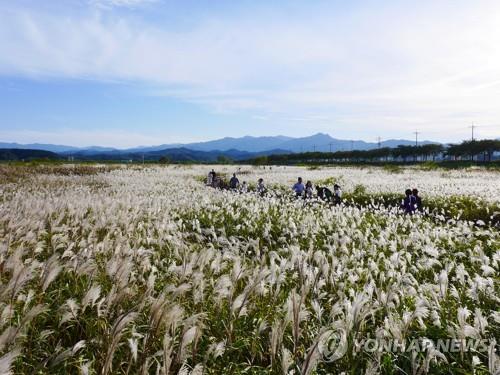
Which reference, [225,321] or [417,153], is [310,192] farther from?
[417,153]

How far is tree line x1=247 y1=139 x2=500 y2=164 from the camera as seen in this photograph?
10238cm

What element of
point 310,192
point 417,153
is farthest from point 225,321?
point 417,153

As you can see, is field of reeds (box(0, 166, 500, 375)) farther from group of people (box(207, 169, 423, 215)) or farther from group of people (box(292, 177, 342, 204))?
group of people (box(292, 177, 342, 204))

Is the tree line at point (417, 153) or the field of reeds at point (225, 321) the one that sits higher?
the tree line at point (417, 153)

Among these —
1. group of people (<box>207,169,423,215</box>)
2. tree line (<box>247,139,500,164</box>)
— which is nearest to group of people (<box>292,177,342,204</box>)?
group of people (<box>207,169,423,215</box>)

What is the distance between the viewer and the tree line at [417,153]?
102 m

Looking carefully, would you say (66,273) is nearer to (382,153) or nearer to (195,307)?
(195,307)

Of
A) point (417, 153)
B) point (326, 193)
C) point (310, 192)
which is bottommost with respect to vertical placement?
point (326, 193)

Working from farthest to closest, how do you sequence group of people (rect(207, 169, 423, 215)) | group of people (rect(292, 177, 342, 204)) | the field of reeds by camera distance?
1. group of people (rect(292, 177, 342, 204))
2. group of people (rect(207, 169, 423, 215))
3. the field of reeds

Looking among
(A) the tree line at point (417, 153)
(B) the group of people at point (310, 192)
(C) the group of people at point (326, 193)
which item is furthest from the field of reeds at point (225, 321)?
(A) the tree line at point (417, 153)

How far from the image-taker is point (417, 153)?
13375cm

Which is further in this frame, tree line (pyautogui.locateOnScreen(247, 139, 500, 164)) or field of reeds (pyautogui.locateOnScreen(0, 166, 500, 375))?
tree line (pyautogui.locateOnScreen(247, 139, 500, 164))

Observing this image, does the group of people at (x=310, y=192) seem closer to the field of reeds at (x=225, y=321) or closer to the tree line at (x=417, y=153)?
the field of reeds at (x=225, y=321)

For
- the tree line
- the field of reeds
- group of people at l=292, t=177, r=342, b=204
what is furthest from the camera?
the tree line
